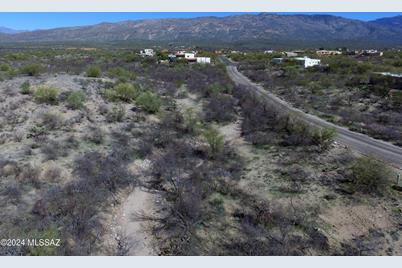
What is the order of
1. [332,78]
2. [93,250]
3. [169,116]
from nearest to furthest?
1. [93,250]
2. [169,116]
3. [332,78]

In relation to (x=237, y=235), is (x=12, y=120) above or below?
above

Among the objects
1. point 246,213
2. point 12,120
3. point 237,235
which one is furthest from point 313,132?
point 12,120

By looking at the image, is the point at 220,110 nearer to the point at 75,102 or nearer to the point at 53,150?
the point at 75,102

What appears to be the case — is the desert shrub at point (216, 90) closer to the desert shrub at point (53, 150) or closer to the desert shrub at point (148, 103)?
the desert shrub at point (148, 103)

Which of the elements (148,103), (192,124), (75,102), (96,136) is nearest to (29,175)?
(96,136)

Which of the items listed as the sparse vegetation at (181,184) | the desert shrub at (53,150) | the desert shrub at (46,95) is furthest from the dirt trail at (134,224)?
the desert shrub at (46,95)

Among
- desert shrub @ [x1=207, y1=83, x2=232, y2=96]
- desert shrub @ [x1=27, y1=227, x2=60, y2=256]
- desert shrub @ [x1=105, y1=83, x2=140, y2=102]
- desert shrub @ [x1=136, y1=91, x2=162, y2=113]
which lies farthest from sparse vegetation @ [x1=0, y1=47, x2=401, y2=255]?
desert shrub @ [x1=207, y1=83, x2=232, y2=96]

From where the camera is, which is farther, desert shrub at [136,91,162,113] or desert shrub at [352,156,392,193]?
desert shrub at [136,91,162,113]

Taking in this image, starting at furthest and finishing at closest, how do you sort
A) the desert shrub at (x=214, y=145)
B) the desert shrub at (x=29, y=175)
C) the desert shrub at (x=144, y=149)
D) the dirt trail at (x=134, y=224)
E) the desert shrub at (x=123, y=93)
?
the desert shrub at (x=123, y=93) → the desert shrub at (x=214, y=145) → the desert shrub at (x=144, y=149) → the desert shrub at (x=29, y=175) → the dirt trail at (x=134, y=224)

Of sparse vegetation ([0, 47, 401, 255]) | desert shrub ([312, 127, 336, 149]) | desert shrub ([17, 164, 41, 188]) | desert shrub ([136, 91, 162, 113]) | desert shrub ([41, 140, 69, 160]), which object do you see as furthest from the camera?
desert shrub ([136, 91, 162, 113])

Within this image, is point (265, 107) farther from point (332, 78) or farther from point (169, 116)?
point (332, 78)

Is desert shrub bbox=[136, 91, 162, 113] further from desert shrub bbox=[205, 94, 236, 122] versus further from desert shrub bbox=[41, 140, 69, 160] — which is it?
desert shrub bbox=[41, 140, 69, 160]
